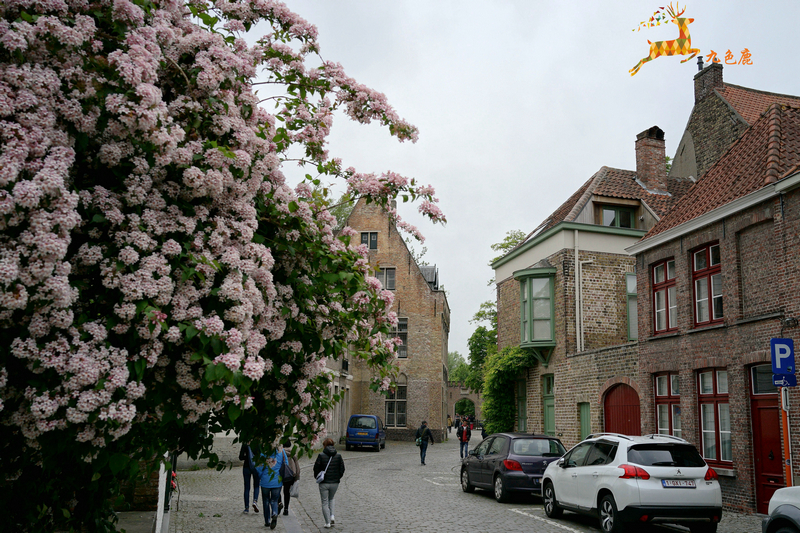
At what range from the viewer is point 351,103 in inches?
260

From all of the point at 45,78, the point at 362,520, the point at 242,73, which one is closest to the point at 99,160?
the point at 45,78

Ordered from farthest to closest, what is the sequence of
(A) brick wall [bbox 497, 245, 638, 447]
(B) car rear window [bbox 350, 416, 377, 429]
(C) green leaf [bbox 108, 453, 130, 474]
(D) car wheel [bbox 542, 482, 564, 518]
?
1. (B) car rear window [bbox 350, 416, 377, 429]
2. (A) brick wall [bbox 497, 245, 638, 447]
3. (D) car wheel [bbox 542, 482, 564, 518]
4. (C) green leaf [bbox 108, 453, 130, 474]

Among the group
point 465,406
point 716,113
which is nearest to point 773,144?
point 716,113

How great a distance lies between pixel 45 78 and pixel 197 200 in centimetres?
111

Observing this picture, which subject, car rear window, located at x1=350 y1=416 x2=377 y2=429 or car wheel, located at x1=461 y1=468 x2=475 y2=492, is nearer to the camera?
car wheel, located at x1=461 y1=468 x2=475 y2=492

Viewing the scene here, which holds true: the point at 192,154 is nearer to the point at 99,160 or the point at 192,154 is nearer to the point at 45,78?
the point at 99,160

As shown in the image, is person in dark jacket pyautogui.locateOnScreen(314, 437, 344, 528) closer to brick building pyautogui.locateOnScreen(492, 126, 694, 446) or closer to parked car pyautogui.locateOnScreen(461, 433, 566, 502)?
parked car pyautogui.locateOnScreen(461, 433, 566, 502)

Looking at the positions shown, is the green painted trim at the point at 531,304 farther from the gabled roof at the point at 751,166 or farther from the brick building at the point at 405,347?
the brick building at the point at 405,347

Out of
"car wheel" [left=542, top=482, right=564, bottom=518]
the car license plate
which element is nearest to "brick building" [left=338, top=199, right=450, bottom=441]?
"car wheel" [left=542, top=482, right=564, bottom=518]

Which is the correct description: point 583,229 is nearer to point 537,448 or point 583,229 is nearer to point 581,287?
point 581,287

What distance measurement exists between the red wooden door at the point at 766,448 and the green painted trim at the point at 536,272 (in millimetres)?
11248

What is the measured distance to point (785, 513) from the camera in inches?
297

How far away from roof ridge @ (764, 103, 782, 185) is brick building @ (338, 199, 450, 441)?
93.3ft

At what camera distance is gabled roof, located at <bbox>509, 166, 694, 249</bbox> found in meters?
24.7
